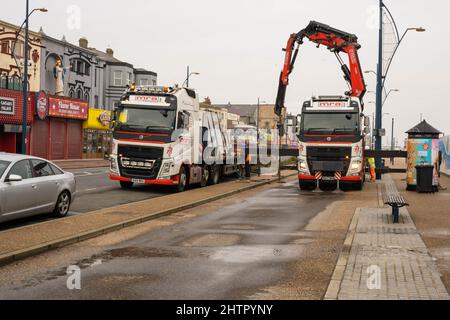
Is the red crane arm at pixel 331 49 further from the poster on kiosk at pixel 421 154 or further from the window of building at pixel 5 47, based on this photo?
the window of building at pixel 5 47

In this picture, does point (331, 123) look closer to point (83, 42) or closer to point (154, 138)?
point (154, 138)

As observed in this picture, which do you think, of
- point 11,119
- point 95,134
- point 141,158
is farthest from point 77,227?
point 95,134

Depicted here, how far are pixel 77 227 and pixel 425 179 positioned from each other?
1510 cm

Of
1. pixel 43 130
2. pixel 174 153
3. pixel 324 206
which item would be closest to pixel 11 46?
pixel 43 130

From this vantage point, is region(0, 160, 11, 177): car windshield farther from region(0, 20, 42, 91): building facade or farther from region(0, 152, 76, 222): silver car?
region(0, 20, 42, 91): building facade

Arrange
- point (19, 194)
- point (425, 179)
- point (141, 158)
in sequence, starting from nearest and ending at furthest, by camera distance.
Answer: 1. point (19, 194)
2. point (141, 158)
3. point (425, 179)

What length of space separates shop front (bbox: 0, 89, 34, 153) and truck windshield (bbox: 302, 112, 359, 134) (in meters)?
25.0

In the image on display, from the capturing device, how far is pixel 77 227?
1119 centimetres

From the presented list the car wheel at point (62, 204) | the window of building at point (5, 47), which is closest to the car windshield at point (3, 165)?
the car wheel at point (62, 204)

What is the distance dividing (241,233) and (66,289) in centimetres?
508

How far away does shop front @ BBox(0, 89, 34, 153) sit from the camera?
39.4m

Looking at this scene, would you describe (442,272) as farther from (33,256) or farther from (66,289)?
(33,256)

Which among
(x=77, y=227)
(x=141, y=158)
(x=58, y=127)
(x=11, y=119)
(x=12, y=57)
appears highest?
(x=12, y=57)
